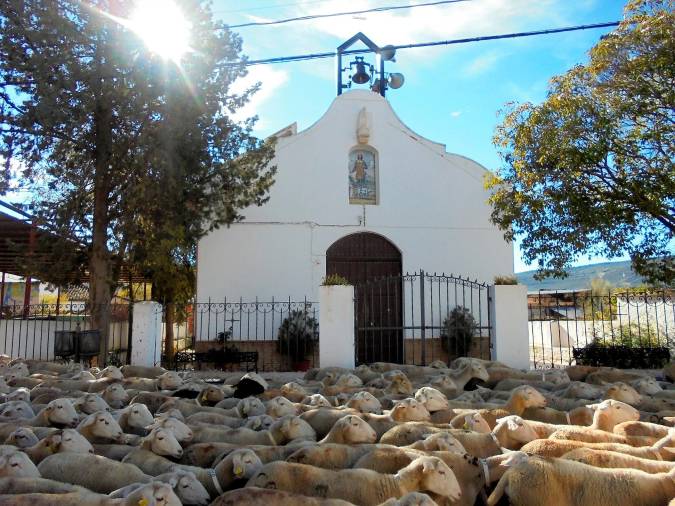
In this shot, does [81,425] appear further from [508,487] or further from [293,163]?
[293,163]

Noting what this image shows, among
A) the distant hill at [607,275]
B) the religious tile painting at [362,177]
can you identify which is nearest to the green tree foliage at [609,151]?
the distant hill at [607,275]

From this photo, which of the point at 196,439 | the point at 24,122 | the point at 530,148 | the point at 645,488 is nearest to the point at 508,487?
the point at 645,488

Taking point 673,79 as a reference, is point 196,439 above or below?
below

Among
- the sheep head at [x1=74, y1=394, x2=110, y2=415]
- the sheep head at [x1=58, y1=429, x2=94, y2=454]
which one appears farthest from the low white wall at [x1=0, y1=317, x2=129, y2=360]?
the sheep head at [x1=58, y1=429, x2=94, y2=454]

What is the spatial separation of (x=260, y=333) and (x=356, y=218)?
4.17 meters

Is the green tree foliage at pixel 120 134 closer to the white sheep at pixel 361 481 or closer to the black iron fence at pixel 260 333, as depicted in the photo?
the black iron fence at pixel 260 333

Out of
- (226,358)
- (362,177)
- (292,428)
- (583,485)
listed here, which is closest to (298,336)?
(226,358)

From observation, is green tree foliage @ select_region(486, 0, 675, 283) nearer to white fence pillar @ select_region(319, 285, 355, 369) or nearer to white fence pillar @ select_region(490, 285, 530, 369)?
white fence pillar @ select_region(490, 285, 530, 369)

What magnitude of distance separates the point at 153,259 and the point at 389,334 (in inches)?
245

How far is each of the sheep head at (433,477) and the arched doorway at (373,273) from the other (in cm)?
1221

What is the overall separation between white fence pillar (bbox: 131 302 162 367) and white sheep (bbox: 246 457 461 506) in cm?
945

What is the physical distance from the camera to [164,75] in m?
13.1

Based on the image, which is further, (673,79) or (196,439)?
(673,79)

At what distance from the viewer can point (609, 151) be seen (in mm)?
12836
